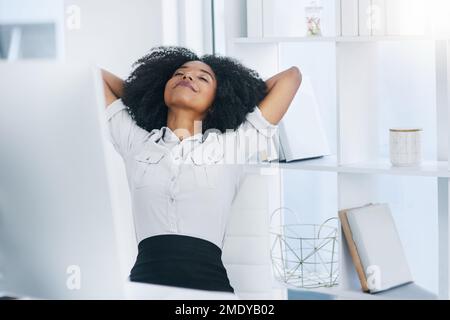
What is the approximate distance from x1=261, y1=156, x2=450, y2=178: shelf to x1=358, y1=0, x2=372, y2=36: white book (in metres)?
0.31

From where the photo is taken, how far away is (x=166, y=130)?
5.82 ft

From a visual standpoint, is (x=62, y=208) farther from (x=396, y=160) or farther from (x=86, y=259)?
(x=396, y=160)

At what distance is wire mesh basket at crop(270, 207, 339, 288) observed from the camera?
198 cm

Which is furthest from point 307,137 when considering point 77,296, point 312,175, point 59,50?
point 77,296

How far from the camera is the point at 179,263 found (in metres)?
1.73

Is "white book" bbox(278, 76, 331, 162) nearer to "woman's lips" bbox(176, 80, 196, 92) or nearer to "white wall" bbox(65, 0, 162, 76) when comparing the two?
"woman's lips" bbox(176, 80, 196, 92)

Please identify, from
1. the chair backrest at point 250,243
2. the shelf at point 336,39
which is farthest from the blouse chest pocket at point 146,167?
the shelf at point 336,39

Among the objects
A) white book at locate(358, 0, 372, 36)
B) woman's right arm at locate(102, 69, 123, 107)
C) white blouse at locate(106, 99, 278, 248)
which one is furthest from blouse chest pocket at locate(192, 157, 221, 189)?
white book at locate(358, 0, 372, 36)

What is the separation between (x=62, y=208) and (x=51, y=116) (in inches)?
4.5

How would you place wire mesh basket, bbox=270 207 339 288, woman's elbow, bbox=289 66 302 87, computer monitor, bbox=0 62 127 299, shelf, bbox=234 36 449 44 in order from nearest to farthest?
computer monitor, bbox=0 62 127 299
shelf, bbox=234 36 449 44
woman's elbow, bbox=289 66 302 87
wire mesh basket, bbox=270 207 339 288

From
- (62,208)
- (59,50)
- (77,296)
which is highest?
(59,50)

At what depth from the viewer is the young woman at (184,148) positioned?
175 cm

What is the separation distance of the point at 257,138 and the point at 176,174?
23 cm

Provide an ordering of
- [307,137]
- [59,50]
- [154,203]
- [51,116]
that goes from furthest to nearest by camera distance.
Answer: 1. [59,50]
2. [307,137]
3. [154,203]
4. [51,116]
